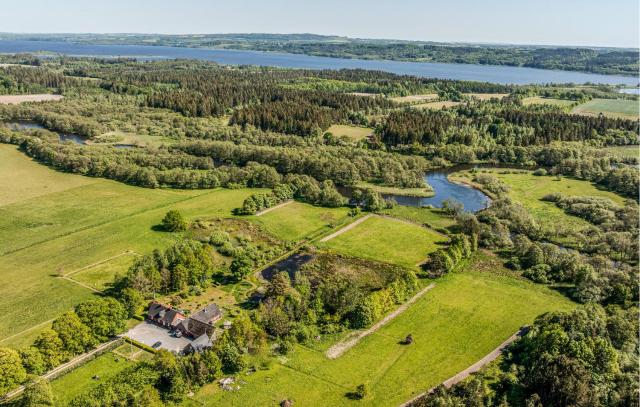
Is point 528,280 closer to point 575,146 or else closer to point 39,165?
point 575,146

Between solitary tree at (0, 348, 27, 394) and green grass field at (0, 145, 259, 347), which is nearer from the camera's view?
solitary tree at (0, 348, 27, 394)

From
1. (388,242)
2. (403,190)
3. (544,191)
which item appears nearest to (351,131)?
(403,190)

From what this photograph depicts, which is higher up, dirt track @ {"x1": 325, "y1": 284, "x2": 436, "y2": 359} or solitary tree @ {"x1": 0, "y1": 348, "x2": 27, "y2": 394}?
solitary tree @ {"x1": 0, "y1": 348, "x2": 27, "y2": 394}

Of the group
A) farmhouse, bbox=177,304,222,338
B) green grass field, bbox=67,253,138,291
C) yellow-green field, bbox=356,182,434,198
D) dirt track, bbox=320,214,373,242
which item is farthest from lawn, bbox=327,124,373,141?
farmhouse, bbox=177,304,222,338

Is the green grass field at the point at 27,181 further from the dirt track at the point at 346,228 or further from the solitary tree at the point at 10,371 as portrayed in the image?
Answer: the dirt track at the point at 346,228

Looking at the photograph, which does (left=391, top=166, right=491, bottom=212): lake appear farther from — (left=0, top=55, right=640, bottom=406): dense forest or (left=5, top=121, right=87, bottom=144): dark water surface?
(left=5, top=121, right=87, bottom=144): dark water surface

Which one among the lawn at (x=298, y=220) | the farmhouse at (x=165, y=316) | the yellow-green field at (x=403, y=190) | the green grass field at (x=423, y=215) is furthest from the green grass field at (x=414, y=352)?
the yellow-green field at (x=403, y=190)

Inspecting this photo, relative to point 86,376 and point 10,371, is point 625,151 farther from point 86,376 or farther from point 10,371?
point 10,371
